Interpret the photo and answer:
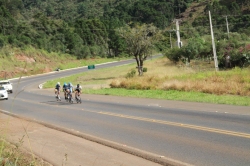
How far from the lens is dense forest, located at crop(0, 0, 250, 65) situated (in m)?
81.1

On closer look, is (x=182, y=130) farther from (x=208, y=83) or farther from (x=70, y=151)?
(x=208, y=83)

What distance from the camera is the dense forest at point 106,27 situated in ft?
266

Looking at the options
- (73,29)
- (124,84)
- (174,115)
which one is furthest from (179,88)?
(73,29)

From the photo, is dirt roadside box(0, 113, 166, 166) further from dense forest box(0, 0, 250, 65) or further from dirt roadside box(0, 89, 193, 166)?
dense forest box(0, 0, 250, 65)

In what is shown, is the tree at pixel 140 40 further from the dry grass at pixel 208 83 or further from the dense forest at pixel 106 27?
the dry grass at pixel 208 83

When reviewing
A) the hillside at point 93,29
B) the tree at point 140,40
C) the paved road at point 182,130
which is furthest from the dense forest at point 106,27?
the paved road at point 182,130

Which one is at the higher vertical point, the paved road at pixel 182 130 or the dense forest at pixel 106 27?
the dense forest at pixel 106 27

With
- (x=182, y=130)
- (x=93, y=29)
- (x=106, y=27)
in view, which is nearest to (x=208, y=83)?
(x=182, y=130)

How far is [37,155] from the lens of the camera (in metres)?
9.10

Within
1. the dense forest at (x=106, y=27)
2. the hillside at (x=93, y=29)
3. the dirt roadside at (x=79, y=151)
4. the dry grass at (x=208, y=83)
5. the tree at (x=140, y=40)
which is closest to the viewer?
the dirt roadside at (x=79, y=151)

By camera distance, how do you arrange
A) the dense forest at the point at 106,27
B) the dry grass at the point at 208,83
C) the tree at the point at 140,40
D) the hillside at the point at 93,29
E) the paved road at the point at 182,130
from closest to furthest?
the paved road at the point at 182,130 < the dry grass at the point at 208,83 < the tree at the point at 140,40 < the hillside at the point at 93,29 < the dense forest at the point at 106,27

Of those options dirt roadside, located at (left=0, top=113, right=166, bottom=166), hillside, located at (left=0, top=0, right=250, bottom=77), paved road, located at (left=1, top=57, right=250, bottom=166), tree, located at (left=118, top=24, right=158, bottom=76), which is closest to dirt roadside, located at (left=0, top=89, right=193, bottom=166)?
dirt roadside, located at (left=0, top=113, right=166, bottom=166)

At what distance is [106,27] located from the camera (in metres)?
110

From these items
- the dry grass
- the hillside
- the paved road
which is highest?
the hillside
